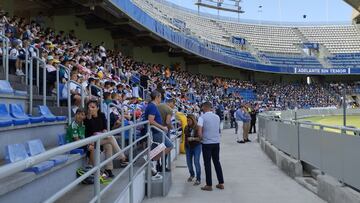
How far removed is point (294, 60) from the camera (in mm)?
55062

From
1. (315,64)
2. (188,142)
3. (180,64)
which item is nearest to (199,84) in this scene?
(180,64)

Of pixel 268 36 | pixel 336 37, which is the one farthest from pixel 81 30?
pixel 336 37

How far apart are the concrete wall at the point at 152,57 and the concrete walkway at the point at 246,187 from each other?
2008 centimetres

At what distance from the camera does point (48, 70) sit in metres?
9.37

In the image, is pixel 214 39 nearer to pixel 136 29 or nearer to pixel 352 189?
pixel 136 29

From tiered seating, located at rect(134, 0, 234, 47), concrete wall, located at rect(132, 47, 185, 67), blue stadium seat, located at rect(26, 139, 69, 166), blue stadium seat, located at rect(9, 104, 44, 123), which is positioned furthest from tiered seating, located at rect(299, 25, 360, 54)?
blue stadium seat, located at rect(26, 139, 69, 166)

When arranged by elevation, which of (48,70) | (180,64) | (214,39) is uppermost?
(214,39)

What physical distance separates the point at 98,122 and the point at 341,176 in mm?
3780

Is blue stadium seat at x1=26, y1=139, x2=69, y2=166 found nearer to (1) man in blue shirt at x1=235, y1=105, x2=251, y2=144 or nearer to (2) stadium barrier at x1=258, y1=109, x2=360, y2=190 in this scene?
(2) stadium barrier at x1=258, y1=109, x2=360, y2=190

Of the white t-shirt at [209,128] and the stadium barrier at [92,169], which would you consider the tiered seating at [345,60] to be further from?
the stadium barrier at [92,169]

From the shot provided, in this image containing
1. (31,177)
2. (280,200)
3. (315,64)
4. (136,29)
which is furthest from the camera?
(315,64)

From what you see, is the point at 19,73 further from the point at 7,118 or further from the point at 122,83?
the point at 122,83

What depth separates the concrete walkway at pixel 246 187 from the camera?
7.73 meters

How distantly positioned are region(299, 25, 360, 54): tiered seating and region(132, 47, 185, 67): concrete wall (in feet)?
90.7
